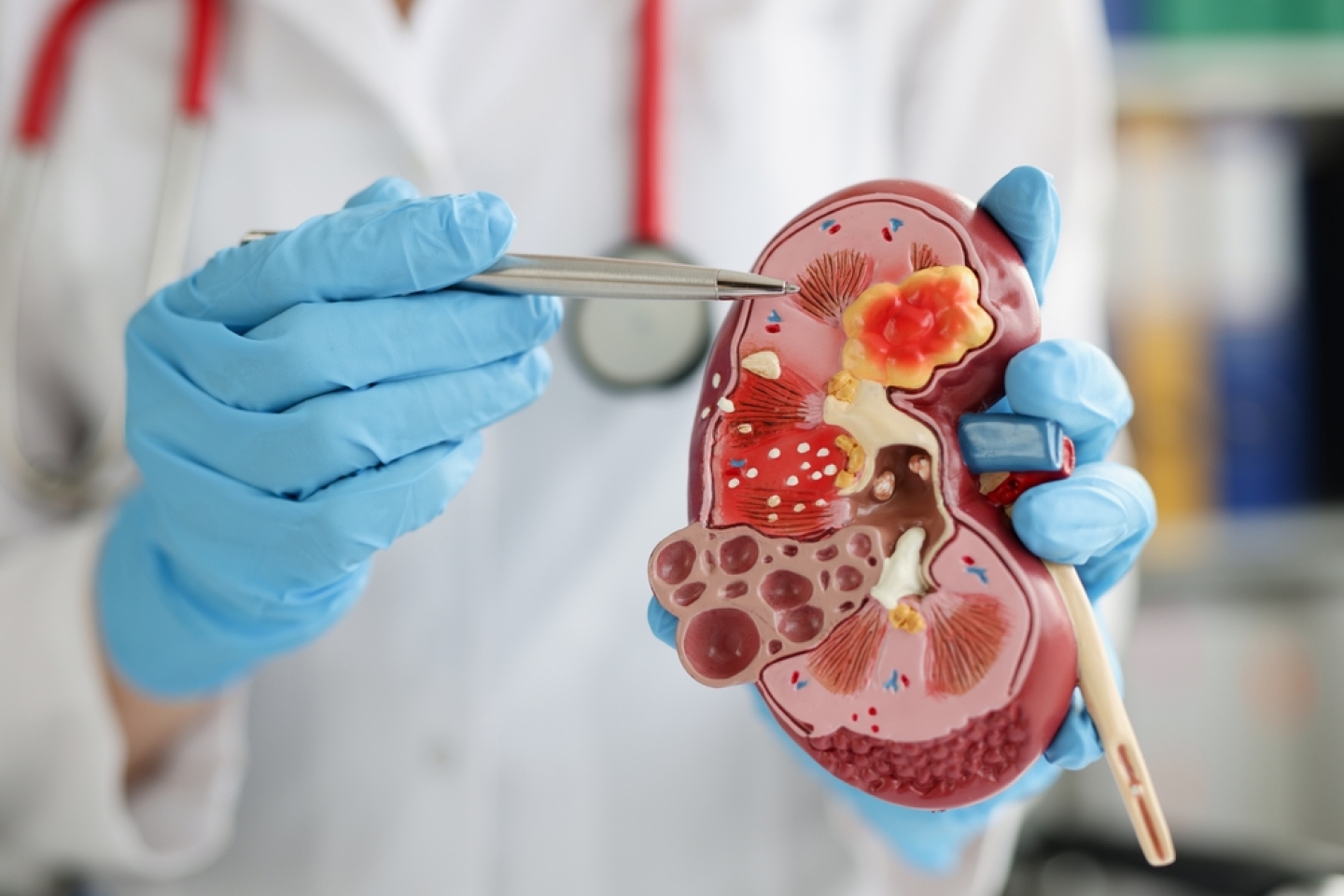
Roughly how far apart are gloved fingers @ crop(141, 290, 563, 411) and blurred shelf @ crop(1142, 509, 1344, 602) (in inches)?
44.6

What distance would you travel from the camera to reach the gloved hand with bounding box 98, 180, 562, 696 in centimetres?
58

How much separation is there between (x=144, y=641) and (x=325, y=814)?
0.19 m

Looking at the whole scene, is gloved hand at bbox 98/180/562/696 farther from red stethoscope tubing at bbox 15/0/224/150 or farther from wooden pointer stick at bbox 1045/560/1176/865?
wooden pointer stick at bbox 1045/560/1176/865

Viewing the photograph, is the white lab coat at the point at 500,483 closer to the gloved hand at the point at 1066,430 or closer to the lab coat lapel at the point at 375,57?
the lab coat lapel at the point at 375,57

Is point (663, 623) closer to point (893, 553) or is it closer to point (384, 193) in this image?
point (893, 553)

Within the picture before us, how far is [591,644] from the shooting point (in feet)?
2.56

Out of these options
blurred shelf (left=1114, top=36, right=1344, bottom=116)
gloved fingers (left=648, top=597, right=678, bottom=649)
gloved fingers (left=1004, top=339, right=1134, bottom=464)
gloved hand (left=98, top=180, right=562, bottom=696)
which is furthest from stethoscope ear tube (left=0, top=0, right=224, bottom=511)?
blurred shelf (left=1114, top=36, right=1344, bottom=116)

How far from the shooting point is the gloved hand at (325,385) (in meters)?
0.58

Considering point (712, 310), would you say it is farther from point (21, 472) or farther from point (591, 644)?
point (21, 472)

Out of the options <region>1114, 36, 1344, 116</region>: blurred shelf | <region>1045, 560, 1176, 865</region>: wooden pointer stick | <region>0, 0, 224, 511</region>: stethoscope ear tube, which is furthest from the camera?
<region>1114, 36, 1344, 116</region>: blurred shelf

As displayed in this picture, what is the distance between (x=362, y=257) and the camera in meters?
0.58

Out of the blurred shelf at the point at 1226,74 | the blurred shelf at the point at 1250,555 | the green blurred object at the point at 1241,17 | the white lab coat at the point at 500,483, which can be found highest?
the green blurred object at the point at 1241,17

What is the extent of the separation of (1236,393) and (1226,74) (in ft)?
1.38

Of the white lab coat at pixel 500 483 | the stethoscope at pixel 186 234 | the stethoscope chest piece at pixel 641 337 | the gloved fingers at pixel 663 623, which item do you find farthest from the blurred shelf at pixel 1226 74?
the gloved fingers at pixel 663 623
